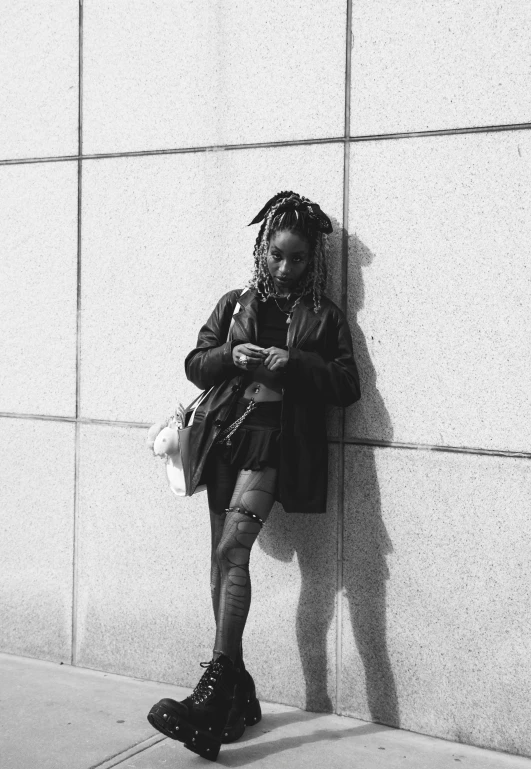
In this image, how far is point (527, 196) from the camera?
3.91 metres

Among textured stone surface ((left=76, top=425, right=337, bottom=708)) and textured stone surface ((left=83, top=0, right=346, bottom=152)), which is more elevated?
textured stone surface ((left=83, top=0, right=346, bottom=152))

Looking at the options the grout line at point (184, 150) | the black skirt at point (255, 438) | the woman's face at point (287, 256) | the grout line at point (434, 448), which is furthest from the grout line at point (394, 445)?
the grout line at point (184, 150)

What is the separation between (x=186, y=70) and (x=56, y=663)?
119 inches

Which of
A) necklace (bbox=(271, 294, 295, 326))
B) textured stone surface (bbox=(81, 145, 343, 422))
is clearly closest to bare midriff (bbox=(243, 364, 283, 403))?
necklace (bbox=(271, 294, 295, 326))

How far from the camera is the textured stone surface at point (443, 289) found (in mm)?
3951

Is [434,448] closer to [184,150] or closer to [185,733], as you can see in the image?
[185,733]

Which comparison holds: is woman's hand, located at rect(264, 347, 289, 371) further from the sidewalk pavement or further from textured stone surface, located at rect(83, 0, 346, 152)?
the sidewalk pavement

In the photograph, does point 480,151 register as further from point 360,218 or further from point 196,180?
point 196,180

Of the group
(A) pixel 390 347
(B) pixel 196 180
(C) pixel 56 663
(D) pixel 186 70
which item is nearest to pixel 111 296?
(B) pixel 196 180

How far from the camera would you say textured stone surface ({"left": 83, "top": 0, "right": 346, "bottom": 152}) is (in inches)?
171

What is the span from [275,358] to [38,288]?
174 centimetres

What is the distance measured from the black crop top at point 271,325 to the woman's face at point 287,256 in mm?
133

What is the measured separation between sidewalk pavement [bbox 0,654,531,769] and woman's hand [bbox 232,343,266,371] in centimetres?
152

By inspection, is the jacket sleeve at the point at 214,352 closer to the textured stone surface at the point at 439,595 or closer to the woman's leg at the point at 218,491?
the woman's leg at the point at 218,491
